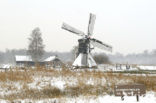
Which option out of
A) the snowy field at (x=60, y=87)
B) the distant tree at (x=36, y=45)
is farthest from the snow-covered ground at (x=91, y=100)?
the distant tree at (x=36, y=45)

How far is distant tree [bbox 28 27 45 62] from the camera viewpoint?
6075 cm

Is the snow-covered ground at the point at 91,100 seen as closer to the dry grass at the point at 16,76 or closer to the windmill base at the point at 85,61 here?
the dry grass at the point at 16,76

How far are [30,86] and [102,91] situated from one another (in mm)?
4552

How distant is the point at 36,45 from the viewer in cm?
6131

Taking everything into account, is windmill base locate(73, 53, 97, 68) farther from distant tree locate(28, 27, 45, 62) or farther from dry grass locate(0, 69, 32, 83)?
distant tree locate(28, 27, 45, 62)

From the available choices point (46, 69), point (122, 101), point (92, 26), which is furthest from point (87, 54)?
point (122, 101)

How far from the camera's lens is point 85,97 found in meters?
12.9

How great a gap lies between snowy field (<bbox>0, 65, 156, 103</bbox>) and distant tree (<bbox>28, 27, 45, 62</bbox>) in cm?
4330

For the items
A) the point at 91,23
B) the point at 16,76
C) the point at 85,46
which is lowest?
the point at 16,76

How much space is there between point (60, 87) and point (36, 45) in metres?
47.5

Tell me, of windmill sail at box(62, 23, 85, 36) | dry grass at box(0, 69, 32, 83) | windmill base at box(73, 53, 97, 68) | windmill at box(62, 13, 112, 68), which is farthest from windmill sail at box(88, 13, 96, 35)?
dry grass at box(0, 69, 32, 83)

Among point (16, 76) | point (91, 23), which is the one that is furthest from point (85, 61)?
point (16, 76)

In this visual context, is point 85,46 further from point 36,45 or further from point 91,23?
point 36,45

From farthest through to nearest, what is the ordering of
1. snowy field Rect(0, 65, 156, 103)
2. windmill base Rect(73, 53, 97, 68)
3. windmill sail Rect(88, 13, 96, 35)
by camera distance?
windmill sail Rect(88, 13, 96, 35) < windmill base Rect(73, 53, 97, 68) < snowy field Rect(0, 65, 156, 103)
